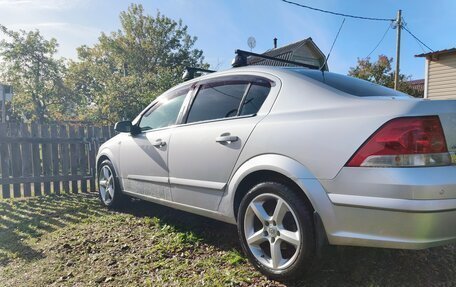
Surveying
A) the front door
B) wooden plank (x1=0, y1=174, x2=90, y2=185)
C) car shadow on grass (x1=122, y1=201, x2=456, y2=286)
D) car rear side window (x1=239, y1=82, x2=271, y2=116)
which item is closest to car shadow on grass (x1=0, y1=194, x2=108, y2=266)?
wooden plank (x1=0, y1=174, x2=90, y2=185)

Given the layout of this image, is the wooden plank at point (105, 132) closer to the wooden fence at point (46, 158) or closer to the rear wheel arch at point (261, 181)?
the wooden fence at point (46, 158)

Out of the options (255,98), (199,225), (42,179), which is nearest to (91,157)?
(42,179)

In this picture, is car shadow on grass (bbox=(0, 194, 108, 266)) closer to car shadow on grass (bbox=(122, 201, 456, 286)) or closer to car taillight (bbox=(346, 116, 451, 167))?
car shadow on grass (bbox=(122, 201, 456, 286))

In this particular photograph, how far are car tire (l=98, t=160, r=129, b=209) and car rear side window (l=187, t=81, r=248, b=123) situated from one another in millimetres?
1839

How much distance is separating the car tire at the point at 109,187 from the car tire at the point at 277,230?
2583 mm

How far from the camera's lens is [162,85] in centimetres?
1480

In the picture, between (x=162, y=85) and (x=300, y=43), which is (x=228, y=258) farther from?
(x=300, y=43)

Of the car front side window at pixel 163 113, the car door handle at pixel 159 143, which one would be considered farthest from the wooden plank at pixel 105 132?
the car door handle at pixel 159 143

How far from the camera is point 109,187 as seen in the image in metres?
5.00

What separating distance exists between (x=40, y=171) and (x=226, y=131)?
5035mm

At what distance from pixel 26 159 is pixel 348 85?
5827 mm

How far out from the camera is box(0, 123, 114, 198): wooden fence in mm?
6250

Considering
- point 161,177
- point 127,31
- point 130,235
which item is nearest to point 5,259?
point 130,235

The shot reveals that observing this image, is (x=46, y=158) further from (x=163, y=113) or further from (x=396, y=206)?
(x=396, y=206)
